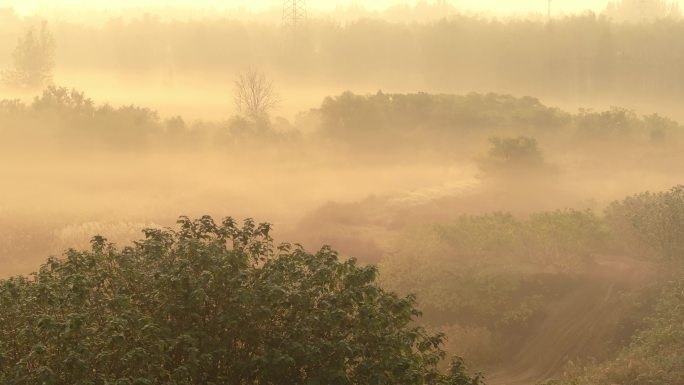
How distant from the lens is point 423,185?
83.2 meters

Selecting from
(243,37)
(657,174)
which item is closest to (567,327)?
(657,174)

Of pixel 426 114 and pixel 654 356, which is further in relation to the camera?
pixel 426 114

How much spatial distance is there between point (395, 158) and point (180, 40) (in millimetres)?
65902

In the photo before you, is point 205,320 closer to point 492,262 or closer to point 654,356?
point 654,356

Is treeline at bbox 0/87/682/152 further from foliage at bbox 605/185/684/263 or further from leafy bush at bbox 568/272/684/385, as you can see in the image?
leafy bush at bbox 568/272/684/385

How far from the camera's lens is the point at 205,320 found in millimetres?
17938

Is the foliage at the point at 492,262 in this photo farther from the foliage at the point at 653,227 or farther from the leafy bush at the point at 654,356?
the leafy bush at the point at 654,356

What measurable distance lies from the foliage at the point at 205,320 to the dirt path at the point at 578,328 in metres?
22.0

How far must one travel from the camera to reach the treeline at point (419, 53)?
134375 millimetres

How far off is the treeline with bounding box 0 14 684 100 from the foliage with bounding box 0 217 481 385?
121089 mm

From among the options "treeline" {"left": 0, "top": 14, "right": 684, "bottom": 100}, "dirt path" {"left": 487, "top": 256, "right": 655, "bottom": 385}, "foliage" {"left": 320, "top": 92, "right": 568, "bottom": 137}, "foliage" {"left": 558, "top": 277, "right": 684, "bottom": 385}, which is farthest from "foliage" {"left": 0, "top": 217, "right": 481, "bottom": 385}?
"treeline" {"left": 0, "top": 14, "right": 684, "bottom": 100}

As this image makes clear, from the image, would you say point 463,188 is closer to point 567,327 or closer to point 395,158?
point 395,158

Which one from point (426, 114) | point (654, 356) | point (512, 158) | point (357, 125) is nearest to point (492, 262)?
point (654, 356)

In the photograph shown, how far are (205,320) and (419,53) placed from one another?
13066 cm
